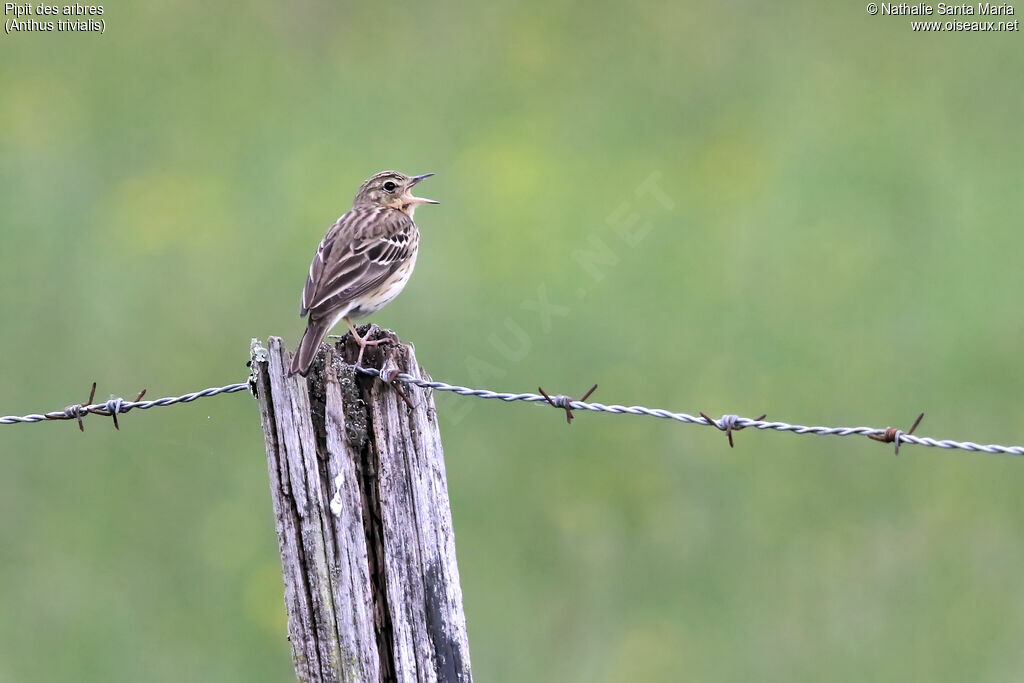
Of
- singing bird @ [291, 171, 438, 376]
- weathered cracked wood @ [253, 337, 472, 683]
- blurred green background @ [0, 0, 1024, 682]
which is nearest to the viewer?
weathered cracked wood @ [253, 337, 472, 683]

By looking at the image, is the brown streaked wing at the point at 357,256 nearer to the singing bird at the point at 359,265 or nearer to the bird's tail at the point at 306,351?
the singing bird at the point at 359,265

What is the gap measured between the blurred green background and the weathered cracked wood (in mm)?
3502

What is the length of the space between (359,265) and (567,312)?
4.84 metres

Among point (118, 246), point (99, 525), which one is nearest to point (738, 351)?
point (99, 525)

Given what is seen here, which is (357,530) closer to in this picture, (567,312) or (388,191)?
(388,191)

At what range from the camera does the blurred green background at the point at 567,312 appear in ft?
29.3

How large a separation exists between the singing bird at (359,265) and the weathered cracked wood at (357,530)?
57.2 inches

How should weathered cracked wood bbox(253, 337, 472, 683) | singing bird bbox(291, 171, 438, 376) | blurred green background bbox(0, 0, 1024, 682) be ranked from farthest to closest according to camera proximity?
blurred green background bbox(0, 0, 1024, 682), singing bird bbox(291, 171, 438, 376), weathered cracked wood bbox(253, 337, 472, 683)

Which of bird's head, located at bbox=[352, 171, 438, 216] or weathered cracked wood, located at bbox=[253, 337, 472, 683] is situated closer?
weathered cracked wood, located at bbox=[253, 337, 472, 683]

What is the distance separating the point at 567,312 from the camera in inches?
481

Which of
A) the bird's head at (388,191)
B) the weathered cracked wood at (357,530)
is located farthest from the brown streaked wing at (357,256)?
the weathered cracked wood at (357,530)

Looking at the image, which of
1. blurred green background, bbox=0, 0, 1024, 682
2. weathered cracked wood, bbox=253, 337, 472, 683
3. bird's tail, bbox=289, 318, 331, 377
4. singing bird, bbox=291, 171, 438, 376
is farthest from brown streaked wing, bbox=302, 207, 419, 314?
blurred green background, bbox=0, 0, 1024, 682

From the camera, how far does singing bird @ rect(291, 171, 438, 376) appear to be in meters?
7.13

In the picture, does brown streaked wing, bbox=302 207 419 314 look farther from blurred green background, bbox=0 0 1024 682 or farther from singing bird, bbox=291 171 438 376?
blurred green background, bbox=0 0 1024 682
